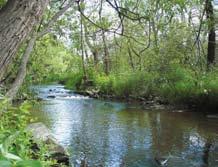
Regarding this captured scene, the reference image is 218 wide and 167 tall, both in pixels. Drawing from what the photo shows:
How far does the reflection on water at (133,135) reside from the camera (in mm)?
8961

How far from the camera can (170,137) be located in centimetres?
1151

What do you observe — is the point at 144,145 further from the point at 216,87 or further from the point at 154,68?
the point at 154,68

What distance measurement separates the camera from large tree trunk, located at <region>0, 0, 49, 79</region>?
6.72 feet

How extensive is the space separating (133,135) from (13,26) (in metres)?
9.60

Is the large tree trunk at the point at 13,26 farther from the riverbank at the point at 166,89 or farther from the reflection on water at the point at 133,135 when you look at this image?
the riverbank at the point at 166,89

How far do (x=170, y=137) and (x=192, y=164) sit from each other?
9.73 feet

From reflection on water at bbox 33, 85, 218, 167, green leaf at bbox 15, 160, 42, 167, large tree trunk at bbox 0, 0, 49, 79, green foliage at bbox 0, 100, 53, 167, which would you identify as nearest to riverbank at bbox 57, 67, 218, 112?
reflection on water at bbox 33, 85, 218, 167

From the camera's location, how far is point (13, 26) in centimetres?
205

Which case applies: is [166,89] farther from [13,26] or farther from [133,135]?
[13,26]

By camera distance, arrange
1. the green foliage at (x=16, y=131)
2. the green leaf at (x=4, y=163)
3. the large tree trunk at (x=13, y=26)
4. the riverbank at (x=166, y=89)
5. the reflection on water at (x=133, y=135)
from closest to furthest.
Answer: the green leaf at (x=4, y=163), the large tree trunk at (x=13, y=26), the green foliage at (x=16, y=131), the reflection on water at (x=133, y=135), the riverbank at (x=166, y=89)

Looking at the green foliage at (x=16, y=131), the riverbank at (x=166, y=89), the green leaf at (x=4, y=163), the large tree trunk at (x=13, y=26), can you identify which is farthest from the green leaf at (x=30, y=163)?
the riverbank at (x=166, y=89)

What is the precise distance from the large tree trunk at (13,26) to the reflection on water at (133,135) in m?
6.65

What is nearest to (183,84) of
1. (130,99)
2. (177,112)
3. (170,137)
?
(177,112)

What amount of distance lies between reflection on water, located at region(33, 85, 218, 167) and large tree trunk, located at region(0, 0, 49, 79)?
665cm
